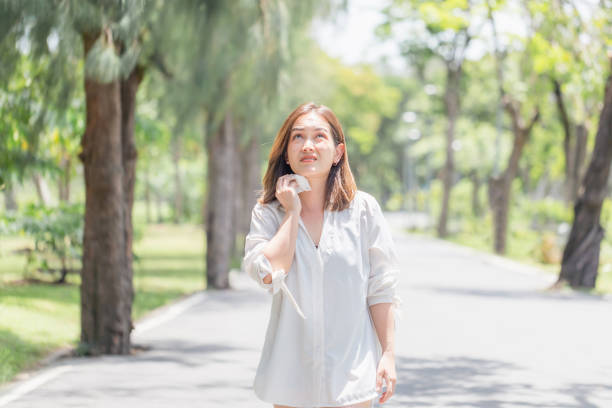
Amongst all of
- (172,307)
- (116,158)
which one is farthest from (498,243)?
(116,158)

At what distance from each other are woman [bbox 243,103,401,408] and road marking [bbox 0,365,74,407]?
4.12 meters

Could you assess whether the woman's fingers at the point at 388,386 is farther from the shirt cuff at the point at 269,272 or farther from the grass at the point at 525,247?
the grass at the point at 525,247

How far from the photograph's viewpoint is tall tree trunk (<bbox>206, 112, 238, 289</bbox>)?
18234mm

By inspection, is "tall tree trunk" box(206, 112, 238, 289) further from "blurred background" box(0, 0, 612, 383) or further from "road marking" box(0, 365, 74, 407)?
"road marking" box(0, 365, 74, 407)

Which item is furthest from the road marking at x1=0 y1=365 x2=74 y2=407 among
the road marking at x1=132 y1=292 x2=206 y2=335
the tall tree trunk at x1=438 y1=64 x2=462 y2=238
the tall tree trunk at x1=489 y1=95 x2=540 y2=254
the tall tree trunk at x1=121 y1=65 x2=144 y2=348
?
the tall tree trunk at x1=438 y1=64 x2=462 y2=238

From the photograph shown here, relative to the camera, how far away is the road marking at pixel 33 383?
24.5 ft

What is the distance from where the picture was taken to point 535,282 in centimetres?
2089

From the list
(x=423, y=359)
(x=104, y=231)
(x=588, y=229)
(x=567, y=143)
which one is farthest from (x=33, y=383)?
(x=567, y=143)

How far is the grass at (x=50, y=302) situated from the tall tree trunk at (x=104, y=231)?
0.60m

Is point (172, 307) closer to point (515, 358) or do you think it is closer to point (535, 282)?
point (515, 358)

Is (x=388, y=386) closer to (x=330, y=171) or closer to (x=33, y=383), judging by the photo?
(x=330, y=171)

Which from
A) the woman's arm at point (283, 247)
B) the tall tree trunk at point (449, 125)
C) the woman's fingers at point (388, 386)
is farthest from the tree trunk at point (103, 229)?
the tall tree trunk at point (449, 125)

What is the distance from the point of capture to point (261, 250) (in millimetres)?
3639

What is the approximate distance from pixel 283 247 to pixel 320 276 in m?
0.18
